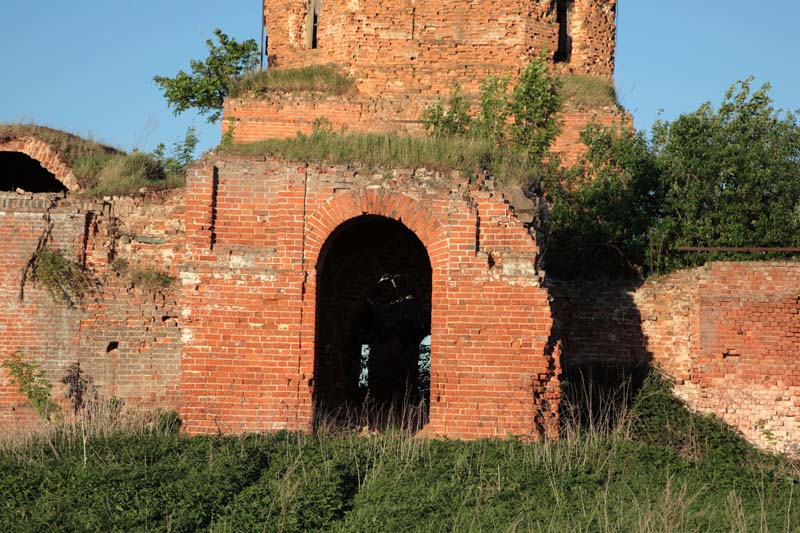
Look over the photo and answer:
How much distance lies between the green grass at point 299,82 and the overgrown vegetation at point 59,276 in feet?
22.7

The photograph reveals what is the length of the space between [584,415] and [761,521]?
15.7 feet

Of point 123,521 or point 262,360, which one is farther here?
point 262,360

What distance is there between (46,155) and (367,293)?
16.6ft

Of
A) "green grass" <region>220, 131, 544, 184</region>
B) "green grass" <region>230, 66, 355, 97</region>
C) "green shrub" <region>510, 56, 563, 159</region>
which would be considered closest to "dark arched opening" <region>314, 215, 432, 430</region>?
"green grass" <region>220, 131, 544, 184</region>

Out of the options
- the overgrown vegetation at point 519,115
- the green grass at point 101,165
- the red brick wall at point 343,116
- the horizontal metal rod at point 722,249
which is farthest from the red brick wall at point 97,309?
the horizontal metal rod at point 722,249

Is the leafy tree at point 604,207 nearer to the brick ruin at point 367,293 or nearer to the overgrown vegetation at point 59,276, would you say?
the brick ruin at point 367,293

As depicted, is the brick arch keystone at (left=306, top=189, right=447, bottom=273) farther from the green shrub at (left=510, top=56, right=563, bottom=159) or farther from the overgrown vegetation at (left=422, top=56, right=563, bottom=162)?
the green shrub at (left=510, top=56, right=563, bottom=159)

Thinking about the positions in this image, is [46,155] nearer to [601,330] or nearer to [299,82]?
[299,82]

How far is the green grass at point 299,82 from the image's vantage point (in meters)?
18.4

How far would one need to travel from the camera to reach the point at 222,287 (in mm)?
10391

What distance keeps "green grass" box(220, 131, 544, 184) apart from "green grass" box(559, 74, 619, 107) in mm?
7478

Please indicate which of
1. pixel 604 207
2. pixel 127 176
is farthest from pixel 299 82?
pixel 604 207

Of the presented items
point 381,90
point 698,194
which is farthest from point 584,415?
point 381,90

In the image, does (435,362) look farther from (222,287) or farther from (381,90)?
(381,90)
